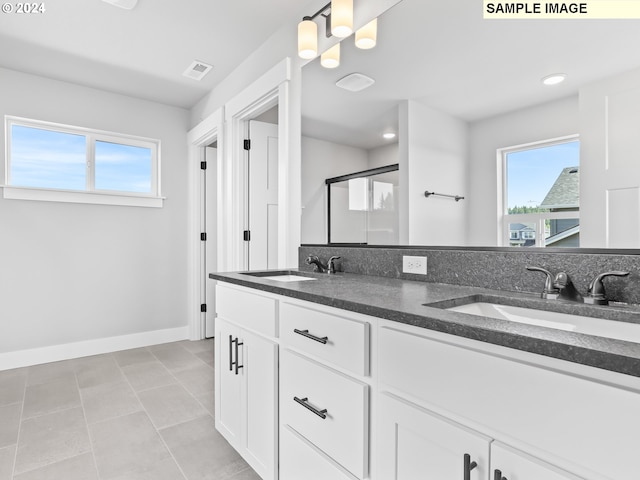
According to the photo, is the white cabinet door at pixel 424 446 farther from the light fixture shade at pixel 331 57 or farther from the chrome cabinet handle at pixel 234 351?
the light fixture shade at pixel 331 57

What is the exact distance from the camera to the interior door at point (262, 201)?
9.16ft

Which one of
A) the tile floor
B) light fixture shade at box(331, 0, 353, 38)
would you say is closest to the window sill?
the tile floor

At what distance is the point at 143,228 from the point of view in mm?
3643

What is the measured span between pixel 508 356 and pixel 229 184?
2.64 metres

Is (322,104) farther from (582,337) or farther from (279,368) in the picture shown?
(582,337)

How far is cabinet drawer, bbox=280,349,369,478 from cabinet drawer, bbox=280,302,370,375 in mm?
46

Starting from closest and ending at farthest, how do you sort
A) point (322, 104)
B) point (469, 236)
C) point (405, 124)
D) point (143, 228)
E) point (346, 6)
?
point (469, 236), point (405, 124), point (346, 6), point (322, 104), point (143, 228)

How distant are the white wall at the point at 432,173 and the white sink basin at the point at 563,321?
13.9 inches

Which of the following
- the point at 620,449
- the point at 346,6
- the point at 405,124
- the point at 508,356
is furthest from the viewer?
the point at 346,6

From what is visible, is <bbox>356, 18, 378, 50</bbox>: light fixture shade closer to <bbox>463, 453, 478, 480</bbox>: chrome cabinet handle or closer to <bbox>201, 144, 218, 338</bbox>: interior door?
<bbox>463, 453, 478, 480</bbox>: chrome cabinet handle

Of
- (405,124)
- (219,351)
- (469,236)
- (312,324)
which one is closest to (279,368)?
(312,324)

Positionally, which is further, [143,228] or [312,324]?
[143,228]

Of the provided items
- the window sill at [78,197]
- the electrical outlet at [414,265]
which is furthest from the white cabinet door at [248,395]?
the window sill at [78,197]

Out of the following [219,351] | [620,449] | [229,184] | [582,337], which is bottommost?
[219,351]
